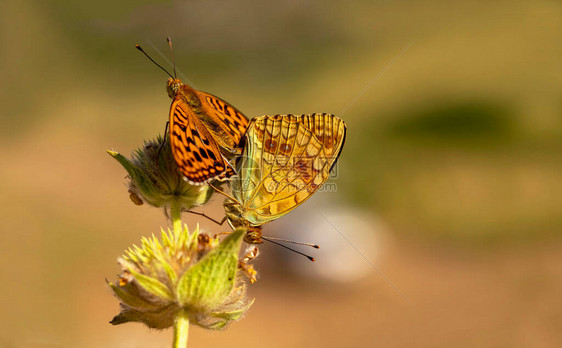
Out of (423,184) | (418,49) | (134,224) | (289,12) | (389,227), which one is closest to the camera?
(134,224)

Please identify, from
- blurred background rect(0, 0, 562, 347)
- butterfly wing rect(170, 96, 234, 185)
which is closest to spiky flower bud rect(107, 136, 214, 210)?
butterfly wing rect(170, 96, 234, 185)

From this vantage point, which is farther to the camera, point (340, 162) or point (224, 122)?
point (340, 162)

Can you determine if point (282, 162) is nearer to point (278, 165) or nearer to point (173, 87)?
point (278, 165)

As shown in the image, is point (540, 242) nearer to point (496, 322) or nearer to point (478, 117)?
point (496, 322)

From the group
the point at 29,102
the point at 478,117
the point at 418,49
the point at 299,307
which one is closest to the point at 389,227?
the point at 299,307

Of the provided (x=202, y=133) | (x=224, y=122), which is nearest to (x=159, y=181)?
(x=202, y=133)

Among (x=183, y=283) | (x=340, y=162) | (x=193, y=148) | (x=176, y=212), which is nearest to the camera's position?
(x=183, y=283)
